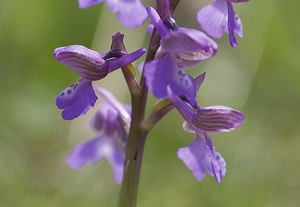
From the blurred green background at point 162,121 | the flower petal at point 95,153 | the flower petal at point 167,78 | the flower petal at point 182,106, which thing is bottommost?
the blurred green background at point 162,121

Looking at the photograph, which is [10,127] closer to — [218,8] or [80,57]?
[80,57]

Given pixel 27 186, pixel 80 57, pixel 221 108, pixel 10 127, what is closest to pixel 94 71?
pixel 80 57

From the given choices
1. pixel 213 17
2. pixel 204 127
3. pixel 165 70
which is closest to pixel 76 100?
pixel 165 70

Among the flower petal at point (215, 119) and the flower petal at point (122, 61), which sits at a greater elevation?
the flower petal at point (122, 61)

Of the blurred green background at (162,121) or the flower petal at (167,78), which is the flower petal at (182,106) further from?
the blurred green background at (162,121)

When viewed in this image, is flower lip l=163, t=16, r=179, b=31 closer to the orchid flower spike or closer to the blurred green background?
the orchid flower spike

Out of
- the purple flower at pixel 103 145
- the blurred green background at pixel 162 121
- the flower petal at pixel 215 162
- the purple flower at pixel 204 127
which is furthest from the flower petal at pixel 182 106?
the blurred green background at pixel 162 121

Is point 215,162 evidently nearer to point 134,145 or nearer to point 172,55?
point 134,145
